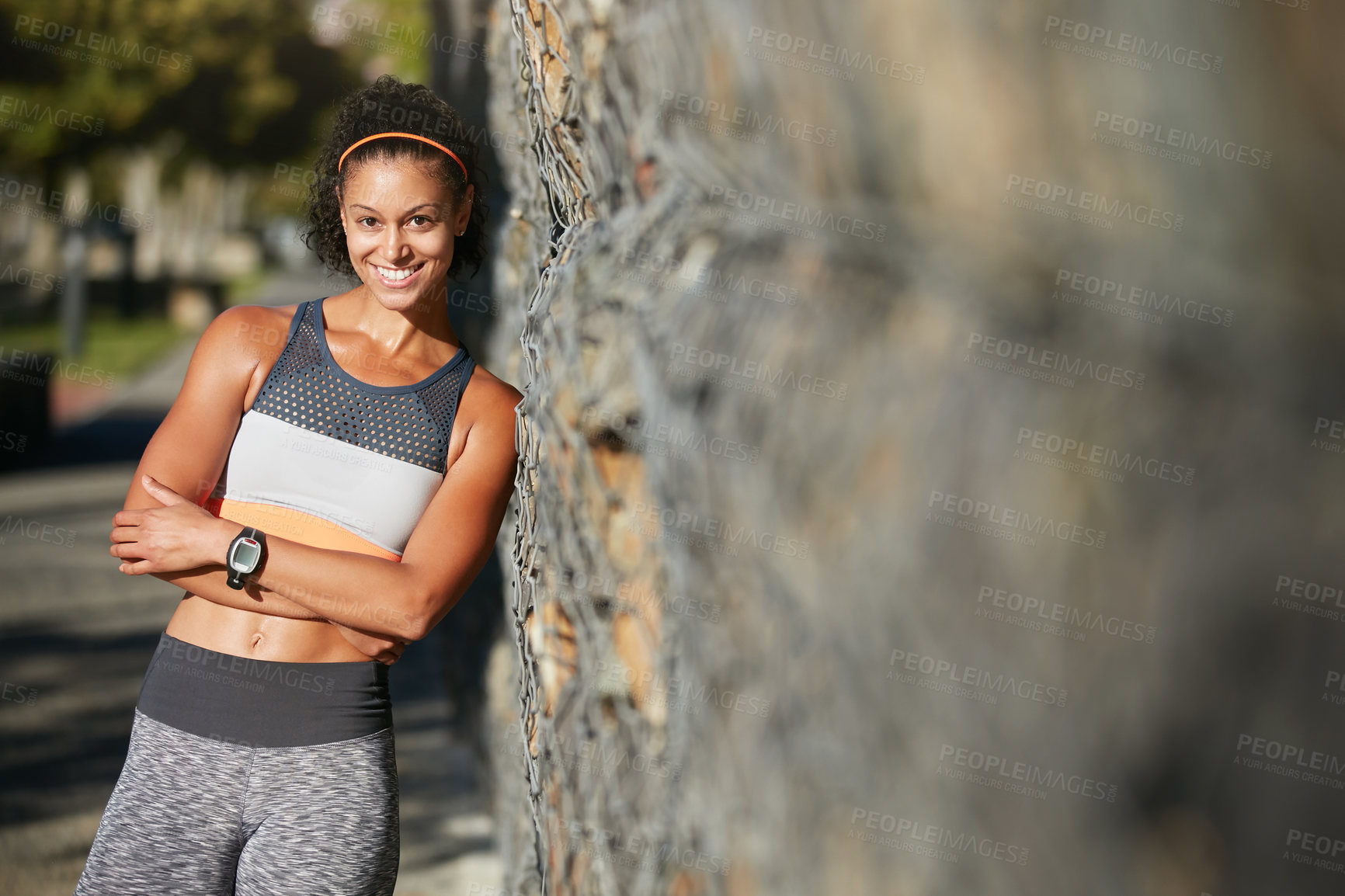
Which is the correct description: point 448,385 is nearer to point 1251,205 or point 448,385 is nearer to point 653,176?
point 653,176

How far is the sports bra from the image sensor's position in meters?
2.10

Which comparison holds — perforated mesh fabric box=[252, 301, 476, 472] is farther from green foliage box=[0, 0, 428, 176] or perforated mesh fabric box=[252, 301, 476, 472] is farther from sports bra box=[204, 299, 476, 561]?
green foliage box=[0, 0, 428, 176]

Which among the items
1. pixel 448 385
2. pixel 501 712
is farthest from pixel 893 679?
pixel 501 712

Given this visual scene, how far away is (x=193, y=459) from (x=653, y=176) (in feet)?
3.47
